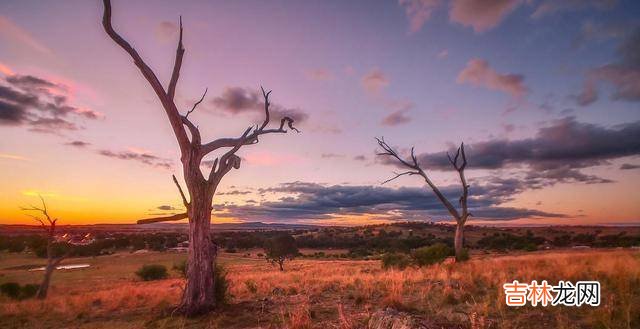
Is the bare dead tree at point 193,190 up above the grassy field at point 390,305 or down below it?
above

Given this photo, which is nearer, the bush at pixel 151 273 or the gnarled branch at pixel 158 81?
the gnarled branch at pixel 158 81

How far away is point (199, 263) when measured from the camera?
34.8 ft

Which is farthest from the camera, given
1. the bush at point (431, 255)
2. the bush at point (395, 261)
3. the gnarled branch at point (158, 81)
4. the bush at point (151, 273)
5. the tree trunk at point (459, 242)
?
the bush at point (151, 273)

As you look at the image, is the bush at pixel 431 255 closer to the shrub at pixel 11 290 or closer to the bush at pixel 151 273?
the shrub at pixel 11 290

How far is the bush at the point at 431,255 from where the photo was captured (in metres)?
25.3

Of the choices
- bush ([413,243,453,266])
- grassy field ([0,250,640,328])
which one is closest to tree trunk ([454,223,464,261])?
bush ([413,243,453,266])

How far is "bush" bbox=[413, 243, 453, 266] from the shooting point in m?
25.3

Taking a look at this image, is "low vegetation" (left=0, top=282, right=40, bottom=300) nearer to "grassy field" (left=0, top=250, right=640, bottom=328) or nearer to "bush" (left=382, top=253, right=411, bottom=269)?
"grassy field" (left=0, top=250, right=640, bottom=328)

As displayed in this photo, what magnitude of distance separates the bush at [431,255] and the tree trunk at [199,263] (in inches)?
701

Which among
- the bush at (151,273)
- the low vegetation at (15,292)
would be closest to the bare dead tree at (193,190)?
the low vegetation at (15,292)

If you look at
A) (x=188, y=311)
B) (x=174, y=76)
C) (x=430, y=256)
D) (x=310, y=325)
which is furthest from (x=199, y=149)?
(x=430, y=256)

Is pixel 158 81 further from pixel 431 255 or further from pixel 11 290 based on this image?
pixel 11 290

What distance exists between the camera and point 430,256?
25484 millimetres

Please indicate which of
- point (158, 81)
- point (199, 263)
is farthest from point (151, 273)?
point (158, 81)
